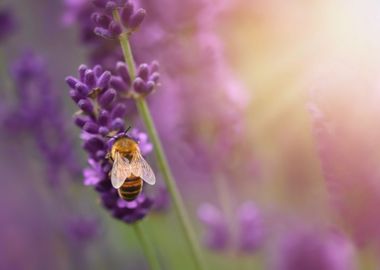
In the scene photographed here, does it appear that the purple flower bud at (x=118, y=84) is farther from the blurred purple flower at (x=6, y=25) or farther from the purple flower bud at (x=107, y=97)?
the blurred purple flower at (x=6, y=25)

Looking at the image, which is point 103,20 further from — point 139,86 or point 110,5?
point 139,86

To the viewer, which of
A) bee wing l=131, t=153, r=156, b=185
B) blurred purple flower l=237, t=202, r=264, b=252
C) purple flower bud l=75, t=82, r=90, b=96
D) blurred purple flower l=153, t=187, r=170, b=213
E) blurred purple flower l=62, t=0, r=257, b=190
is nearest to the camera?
purple flower bud l=75, t=82, r=90, b=96

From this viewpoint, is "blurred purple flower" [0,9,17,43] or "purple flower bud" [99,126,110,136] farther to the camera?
"blurred purple flower" [0,9,17,43]

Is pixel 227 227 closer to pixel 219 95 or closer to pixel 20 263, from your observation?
pixel 219 95

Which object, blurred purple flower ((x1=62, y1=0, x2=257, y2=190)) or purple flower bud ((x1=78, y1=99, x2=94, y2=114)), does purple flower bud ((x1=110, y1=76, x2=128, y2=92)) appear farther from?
blurred purple flower ((x1=62, y1=0, x2=257, y2=190))

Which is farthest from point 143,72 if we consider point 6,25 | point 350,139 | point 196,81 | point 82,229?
point 6,25

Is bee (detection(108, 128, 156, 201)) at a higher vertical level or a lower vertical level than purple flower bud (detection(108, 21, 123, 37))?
lower

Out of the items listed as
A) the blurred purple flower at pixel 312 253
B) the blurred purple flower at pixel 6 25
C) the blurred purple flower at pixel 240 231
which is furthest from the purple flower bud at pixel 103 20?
the blurred purple flower at pixel 6 25

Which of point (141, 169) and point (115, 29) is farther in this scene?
point (141, 169)

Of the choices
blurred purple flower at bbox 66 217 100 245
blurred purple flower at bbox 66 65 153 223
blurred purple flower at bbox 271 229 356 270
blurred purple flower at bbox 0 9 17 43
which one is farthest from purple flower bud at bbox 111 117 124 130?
blurred purple flower at bbox 0 9 17 43
